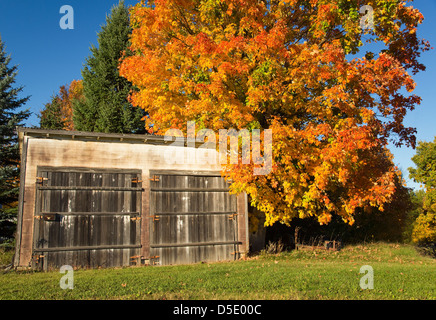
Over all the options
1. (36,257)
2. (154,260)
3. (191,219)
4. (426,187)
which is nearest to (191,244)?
(191,219)

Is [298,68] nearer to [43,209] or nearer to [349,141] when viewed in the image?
[349,141]

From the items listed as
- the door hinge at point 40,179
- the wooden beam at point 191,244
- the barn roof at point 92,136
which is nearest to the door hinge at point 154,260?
the wooden beam at point 191,244

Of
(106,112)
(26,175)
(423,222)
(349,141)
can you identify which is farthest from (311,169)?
(106,112)

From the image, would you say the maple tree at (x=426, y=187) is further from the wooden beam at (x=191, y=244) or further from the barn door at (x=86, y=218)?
the barn door at (x=86, y=218)

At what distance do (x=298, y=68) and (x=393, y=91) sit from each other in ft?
9.60

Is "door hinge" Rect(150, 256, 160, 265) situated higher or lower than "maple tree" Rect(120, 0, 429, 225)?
lower

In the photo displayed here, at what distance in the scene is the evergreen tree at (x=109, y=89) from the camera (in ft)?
68.1

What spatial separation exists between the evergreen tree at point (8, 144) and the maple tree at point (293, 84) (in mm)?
7258

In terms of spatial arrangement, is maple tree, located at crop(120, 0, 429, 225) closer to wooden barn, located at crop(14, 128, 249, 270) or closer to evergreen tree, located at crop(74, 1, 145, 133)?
wooden barn, located at crop(14, 128, 249, 270)

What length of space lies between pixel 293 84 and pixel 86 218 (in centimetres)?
719

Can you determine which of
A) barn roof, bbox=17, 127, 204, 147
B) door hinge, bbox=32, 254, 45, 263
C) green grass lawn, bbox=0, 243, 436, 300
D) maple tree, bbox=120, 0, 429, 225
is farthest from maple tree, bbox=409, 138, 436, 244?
door hinge, bbox=32, 254, 45, 263

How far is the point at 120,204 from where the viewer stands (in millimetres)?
10883

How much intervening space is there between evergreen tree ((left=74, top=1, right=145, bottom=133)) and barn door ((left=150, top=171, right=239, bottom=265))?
10172mm

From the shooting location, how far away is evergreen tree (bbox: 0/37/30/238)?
14.6 m
